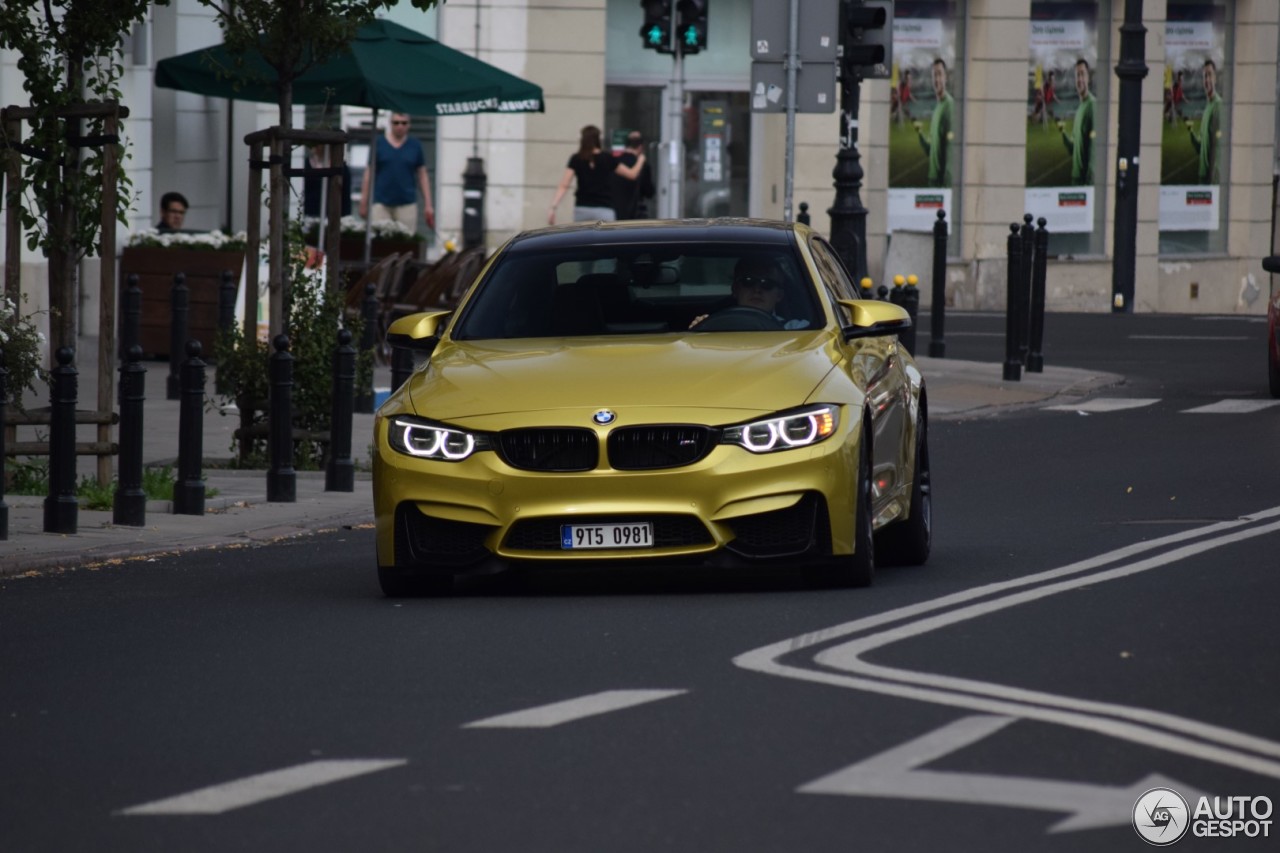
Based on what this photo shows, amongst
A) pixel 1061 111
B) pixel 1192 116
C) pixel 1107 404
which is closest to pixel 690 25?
pixel 1107 404

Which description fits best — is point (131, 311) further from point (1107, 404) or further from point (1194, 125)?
point (1194, 125)

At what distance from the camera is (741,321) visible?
34.0 feet

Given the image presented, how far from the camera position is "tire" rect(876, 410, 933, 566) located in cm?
1065

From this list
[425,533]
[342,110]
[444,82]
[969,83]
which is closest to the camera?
[425,533]

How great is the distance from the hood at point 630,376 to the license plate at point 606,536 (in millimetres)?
415

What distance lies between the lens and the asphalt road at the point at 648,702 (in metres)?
5.67

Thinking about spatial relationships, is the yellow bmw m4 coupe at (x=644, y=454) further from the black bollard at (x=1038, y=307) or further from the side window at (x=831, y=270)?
the black bollard at (x=1038, y=307)

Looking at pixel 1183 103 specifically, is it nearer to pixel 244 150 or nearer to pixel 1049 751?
pixel 244 150

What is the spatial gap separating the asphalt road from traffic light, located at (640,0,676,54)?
15876mm

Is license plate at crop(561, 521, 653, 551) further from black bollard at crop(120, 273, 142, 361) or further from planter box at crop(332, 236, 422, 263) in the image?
planter box at crop(332, 236, 422, 263)

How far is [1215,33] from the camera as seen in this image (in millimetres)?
39250

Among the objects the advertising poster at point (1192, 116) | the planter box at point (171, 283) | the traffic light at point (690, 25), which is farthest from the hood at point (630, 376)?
the advertising poster at point (1192, 116)

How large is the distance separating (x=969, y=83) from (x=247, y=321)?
2271 cm

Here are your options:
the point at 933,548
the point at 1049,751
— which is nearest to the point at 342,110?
the point at 933,548
